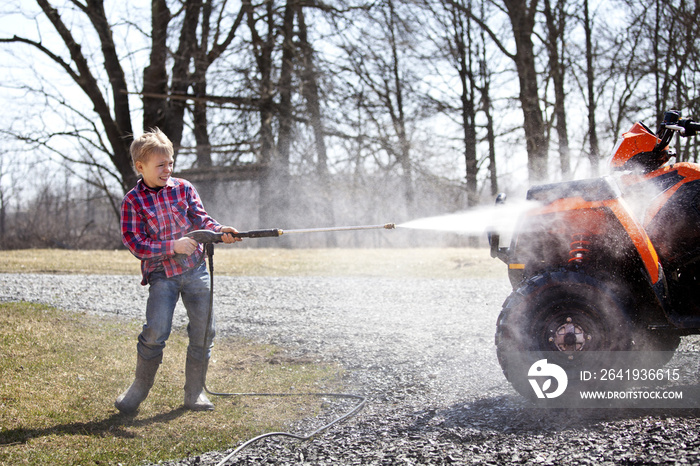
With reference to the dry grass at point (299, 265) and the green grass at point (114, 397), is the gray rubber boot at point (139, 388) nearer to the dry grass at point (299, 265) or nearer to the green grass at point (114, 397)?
the green grass at point (114, 397)

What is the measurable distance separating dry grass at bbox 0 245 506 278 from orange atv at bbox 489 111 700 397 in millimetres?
8421

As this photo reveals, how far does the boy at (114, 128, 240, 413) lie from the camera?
376 centimetres

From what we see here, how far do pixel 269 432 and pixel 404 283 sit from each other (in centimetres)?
746

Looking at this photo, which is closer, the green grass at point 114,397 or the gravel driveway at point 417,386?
the gravel driveway at point 417,386

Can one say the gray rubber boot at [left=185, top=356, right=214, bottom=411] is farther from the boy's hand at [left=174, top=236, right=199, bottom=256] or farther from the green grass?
the boy's hand at [left=174, top=236, right=199, bottom=256]

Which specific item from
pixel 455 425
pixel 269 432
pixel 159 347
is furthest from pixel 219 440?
pixel 455 425

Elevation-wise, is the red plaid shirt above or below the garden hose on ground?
above

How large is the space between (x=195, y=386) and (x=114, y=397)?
2.27 feet

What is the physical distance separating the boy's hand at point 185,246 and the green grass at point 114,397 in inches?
43.5

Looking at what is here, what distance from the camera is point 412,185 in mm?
23734

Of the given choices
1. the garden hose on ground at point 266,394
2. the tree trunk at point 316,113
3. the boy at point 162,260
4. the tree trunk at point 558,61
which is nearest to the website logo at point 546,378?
the garden hose on ground at point 266,394

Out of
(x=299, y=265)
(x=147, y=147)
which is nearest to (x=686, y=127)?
(x=147, y=147)

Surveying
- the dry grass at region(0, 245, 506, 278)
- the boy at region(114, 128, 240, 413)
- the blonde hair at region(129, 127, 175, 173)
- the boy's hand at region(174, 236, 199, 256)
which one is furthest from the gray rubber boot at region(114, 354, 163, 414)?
the dry grass at region(0, 245, 506, 278)

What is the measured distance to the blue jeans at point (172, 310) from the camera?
3764 mm
